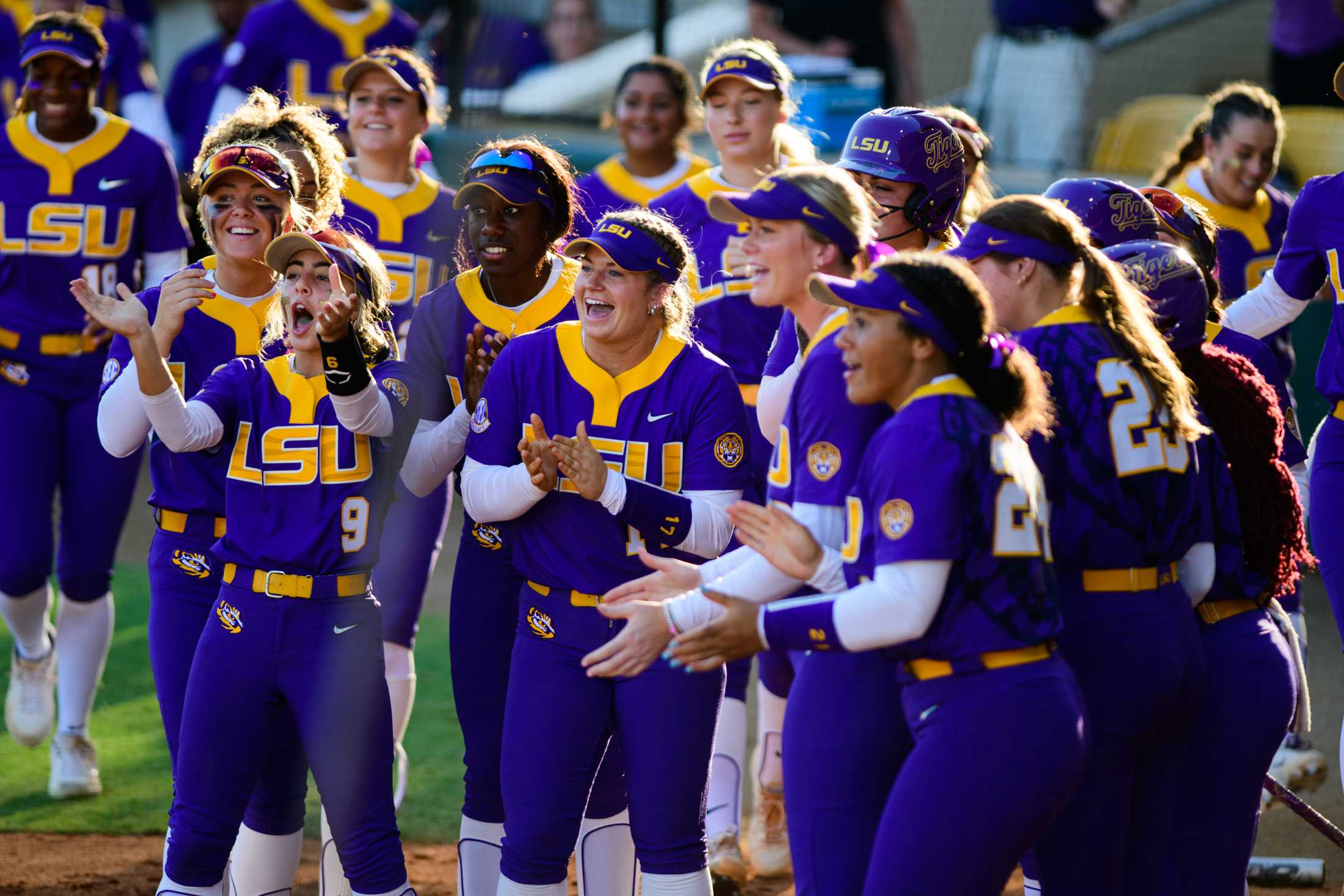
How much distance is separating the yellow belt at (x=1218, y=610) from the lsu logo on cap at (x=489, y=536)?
1760 millimetres

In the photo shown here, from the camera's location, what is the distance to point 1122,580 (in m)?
3.44

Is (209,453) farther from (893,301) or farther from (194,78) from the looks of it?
(194,78)

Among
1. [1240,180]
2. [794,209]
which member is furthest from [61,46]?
[1240,180]

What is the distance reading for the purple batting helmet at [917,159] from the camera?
4246 millimetres

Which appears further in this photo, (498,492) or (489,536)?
(489,536)

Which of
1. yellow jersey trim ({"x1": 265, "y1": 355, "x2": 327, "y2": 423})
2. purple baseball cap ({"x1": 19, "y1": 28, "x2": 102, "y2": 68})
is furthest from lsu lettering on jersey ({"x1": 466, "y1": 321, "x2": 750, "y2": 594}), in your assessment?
purple baseball cap ({"x1": 19, "y1": 28, "x2": 102, "y2": 68})

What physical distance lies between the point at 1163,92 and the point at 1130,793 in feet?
35.4

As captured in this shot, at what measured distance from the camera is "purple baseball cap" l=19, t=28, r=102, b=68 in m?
5.82

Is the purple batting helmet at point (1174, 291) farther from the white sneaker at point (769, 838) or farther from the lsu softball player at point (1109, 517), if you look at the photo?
the white sneaker at point (769, 838)

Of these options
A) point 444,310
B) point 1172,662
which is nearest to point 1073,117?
point 444,310

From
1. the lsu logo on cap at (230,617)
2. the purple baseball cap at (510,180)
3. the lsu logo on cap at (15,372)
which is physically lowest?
the lsu logo on cap at (230,617)

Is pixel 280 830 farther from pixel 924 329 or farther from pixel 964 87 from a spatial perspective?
pixel 964 87

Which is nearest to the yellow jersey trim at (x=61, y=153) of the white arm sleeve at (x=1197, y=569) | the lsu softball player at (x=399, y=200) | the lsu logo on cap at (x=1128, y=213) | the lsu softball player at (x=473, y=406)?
the lsu softball player at (x=399, y=200)

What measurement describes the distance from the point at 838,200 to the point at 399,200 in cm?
263
